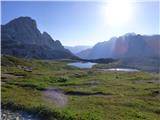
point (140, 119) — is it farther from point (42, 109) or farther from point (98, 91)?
point (98, 91)

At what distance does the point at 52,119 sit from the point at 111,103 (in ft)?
47.7

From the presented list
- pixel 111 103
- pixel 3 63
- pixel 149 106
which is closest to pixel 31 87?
pixel 111 103

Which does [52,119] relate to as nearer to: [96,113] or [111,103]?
[96,113]

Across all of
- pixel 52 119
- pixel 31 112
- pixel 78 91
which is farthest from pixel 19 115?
pixel 78 91

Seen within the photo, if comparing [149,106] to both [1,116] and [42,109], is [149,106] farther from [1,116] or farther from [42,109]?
[1,116]

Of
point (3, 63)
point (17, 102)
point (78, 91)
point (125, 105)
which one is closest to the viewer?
point (17, 102)

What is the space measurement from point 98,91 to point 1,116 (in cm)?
2950

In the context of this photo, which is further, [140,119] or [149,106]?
[149,106]

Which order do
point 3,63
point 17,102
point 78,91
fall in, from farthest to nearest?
point 3,63 → point 78,91 → point 17,102

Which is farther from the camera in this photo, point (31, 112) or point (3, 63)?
point (3, 63)

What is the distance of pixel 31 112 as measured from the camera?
107 ft

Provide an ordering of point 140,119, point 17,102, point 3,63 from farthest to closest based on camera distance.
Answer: point 3,63
point 17,102
point 140,119

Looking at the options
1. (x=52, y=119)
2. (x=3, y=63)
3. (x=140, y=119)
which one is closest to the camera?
(x=52, y=119)

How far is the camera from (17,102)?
36531 millimetres
